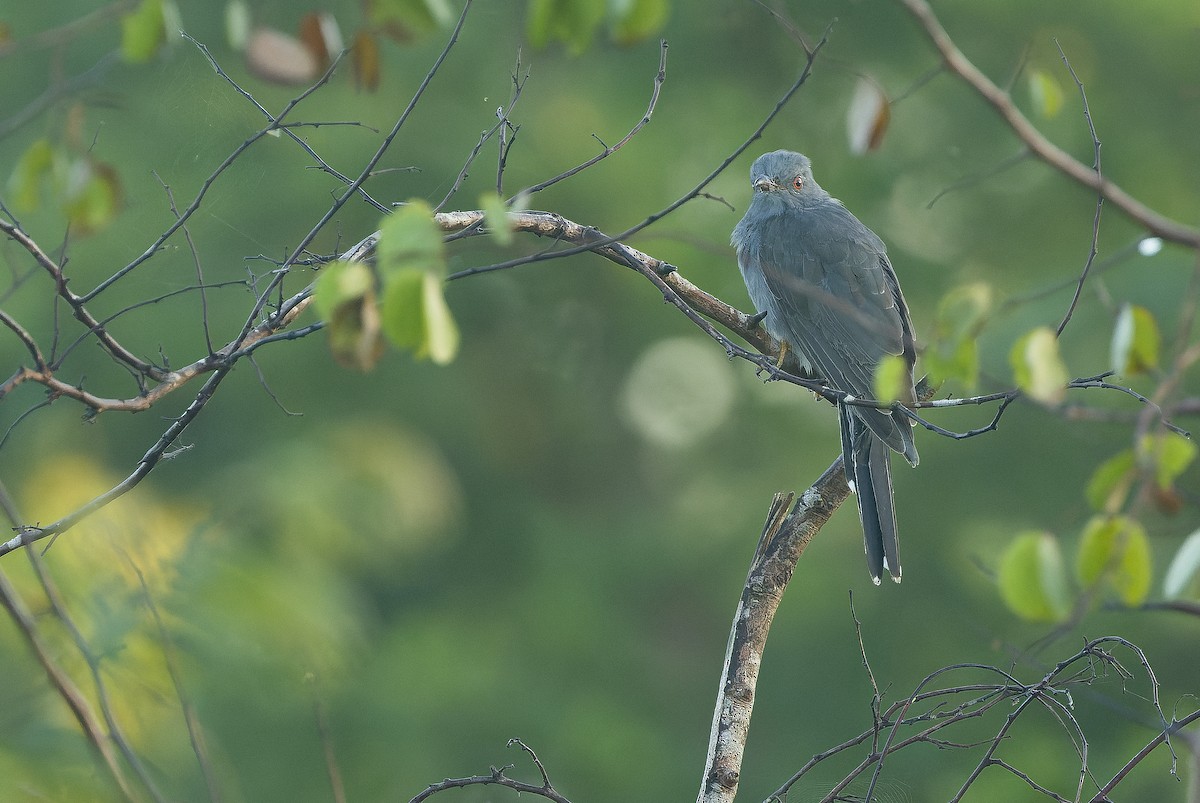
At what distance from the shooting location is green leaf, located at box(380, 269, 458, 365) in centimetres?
125

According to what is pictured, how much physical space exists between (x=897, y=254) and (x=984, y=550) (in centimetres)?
255

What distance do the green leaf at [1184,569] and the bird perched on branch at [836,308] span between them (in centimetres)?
197

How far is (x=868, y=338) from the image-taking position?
414cm

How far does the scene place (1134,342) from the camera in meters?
1.25

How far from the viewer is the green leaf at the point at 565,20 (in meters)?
1.30

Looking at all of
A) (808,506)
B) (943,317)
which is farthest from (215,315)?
(943,317)

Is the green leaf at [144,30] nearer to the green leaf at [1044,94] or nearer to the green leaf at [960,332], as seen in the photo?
the green leaf at [960,332]

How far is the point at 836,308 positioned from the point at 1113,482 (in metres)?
2.36

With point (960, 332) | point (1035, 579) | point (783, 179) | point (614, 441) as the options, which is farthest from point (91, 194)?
point (614, 441)

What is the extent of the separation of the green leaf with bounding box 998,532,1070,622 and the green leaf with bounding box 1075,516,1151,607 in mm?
28

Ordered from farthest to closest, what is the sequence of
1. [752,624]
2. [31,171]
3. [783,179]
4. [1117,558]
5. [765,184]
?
[783,179] → [765,184] → [752,624] → [31,171] → [1117,558]

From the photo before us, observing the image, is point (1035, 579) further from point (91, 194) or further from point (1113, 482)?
point (91, 194)

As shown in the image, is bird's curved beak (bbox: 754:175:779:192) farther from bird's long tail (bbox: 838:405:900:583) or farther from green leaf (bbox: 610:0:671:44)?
green leaf (bbox: 610:0:671:44)

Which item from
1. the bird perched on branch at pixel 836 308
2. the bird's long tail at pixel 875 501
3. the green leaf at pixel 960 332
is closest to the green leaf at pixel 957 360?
the green leaf at pixel 960 332
